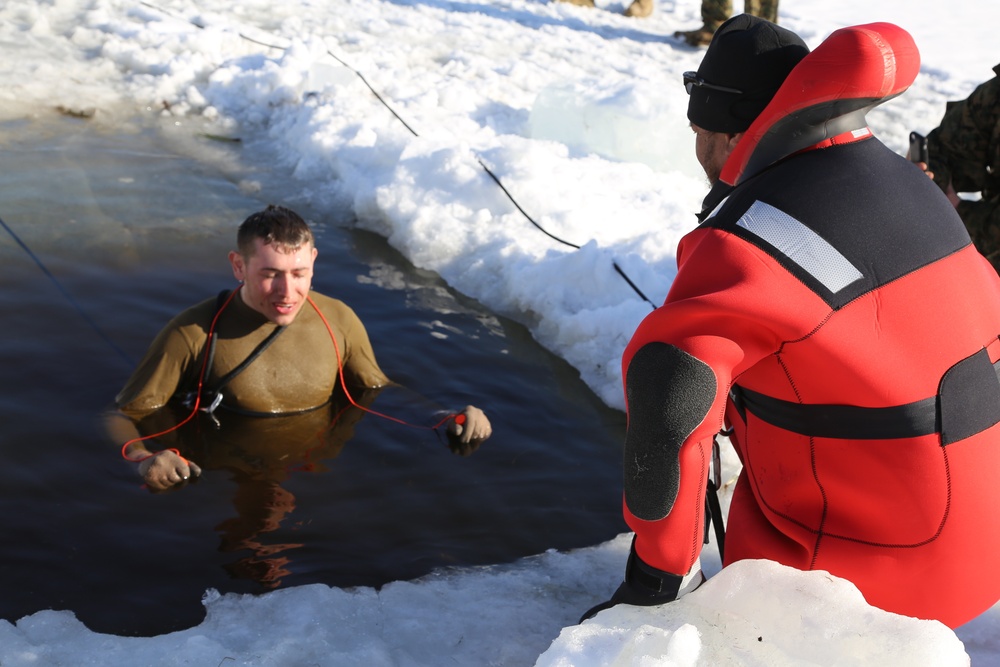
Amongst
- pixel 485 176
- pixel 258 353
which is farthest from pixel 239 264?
pixel 485 176

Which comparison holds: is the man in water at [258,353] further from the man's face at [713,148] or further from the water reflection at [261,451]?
the man's face at [713,148]

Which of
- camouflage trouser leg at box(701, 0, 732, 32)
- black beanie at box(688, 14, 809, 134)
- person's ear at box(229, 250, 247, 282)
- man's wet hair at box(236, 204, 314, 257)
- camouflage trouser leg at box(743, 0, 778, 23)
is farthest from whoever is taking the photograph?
camouflage trouser leg at box(701, 0, 732, 32)

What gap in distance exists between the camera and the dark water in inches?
133

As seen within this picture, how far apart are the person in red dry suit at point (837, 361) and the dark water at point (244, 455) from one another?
1.59m

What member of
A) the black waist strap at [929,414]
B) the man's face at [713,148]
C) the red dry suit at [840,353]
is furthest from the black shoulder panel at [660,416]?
the man's face at [713,148]

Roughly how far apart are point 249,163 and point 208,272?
238cm

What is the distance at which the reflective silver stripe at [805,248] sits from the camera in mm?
1926

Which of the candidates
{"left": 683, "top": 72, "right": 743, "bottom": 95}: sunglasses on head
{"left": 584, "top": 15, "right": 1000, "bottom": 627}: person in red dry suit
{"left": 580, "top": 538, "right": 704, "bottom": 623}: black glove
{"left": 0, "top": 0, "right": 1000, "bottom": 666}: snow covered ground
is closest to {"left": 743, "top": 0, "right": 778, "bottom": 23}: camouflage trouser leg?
{"left": 0, "top": 0, "right": 1000, "bottom": 666}: snow covered ground

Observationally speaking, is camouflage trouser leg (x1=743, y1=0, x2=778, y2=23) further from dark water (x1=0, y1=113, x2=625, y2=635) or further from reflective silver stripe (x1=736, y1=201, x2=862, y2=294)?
reflective silver stripe (x1=736, y1=201, x2=862, y2=294)

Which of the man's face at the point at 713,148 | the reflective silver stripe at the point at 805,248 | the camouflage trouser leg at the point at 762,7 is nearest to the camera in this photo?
the reflective silver stripe at the point at 805,248

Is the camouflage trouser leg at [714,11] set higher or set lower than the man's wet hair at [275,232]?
lower

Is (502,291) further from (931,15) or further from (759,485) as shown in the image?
(931,15)

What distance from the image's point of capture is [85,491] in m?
3.72

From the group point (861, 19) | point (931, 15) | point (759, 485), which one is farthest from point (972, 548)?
point (931, 15)
